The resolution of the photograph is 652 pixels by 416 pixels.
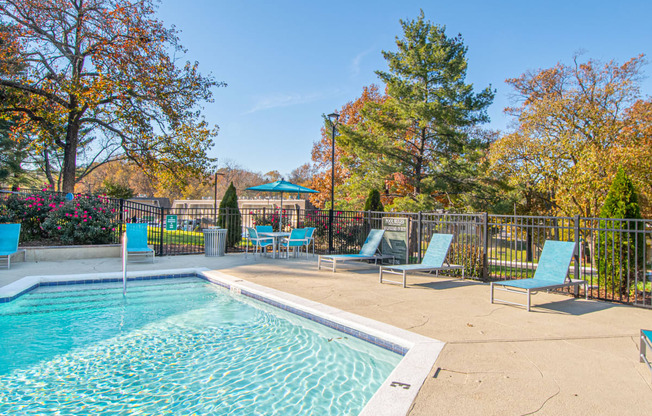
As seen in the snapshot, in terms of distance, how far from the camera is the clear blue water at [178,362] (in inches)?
124

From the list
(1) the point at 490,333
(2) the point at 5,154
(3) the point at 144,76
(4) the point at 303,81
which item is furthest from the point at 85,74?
(1) the point at 490,333

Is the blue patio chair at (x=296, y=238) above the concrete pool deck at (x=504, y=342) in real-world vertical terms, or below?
above

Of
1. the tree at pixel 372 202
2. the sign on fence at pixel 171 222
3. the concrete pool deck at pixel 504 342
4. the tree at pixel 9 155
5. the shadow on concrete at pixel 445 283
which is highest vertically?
the tree at pixel 9 155

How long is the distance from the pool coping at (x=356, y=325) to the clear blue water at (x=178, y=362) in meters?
0.13

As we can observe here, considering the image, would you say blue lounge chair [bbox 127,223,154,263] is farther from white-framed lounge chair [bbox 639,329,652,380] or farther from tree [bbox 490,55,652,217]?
tree [bbox 490,55,652,217]

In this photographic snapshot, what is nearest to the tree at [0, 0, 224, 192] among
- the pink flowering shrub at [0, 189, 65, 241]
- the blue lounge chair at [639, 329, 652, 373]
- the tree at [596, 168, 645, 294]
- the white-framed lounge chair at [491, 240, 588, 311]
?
the pink flowering shrub at [0, 189, 65, 241]

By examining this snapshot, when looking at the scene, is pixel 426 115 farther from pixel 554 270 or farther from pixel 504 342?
pixel 504 342

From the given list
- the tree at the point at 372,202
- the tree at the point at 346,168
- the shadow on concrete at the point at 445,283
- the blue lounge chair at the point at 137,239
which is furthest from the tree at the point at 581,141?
the blue lounge chair at the point at 137,239

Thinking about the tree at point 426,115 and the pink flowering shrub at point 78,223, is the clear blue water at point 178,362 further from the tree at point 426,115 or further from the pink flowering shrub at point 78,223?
the tree at point 426,115

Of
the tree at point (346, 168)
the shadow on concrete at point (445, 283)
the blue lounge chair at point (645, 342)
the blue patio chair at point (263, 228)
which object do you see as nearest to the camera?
the blue lounge chair at point (645, 342)

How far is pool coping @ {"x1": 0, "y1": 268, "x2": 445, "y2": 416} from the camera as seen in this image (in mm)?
2666

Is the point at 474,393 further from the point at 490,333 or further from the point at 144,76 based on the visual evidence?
the point at 144,76

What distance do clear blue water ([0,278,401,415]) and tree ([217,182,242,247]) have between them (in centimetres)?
671

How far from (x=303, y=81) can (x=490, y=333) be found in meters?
18.6
